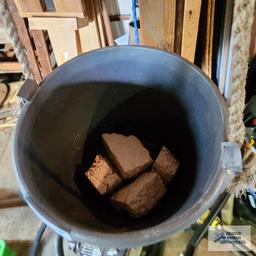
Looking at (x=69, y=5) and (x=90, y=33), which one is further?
(x=90, y=33)

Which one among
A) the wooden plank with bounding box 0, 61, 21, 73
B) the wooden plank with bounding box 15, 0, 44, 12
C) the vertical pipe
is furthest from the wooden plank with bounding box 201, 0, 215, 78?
the wooden plank with bounding box 0, 61, 21, 73

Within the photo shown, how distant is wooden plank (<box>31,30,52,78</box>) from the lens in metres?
1.29

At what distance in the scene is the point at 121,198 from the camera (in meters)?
0.86

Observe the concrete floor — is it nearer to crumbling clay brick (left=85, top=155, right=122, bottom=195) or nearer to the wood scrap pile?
crumbling clay brick (left=85, top=155, right=122, bottom=195)

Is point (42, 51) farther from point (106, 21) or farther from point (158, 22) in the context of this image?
point (158, 22)

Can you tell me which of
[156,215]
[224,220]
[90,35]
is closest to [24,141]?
[156,215]

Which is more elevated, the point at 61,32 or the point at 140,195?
the point at 61,32

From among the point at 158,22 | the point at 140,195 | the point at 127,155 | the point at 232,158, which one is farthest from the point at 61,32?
the point at 232,158

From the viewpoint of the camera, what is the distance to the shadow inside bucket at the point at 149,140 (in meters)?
0.81

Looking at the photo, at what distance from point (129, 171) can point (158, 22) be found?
0.57 metres

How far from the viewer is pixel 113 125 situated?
3.24ft

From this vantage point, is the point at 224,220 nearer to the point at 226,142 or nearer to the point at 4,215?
the point at 226,142

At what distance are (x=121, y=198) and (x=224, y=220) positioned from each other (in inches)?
20.4

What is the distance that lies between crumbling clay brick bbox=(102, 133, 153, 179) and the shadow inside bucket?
66 mm
